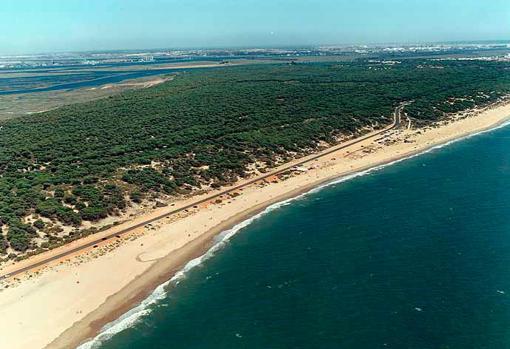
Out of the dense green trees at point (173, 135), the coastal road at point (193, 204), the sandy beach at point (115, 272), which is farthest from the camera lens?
the dense green trees at point (173, 135)

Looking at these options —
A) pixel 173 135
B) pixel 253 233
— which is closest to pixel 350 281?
pixel 253 233

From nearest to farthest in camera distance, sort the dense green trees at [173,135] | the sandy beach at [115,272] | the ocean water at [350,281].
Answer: the ocean water at [350,281]
the sandy beach at [115,272]
the dense green trees at [173,135]

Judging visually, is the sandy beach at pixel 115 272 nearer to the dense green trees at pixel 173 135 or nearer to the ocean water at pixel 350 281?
the ocean water at pixel 350 281

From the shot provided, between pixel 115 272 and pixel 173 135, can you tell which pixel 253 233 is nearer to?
pixel 115 272

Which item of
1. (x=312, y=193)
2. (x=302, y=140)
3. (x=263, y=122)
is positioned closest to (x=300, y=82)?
(x=263, y=122)

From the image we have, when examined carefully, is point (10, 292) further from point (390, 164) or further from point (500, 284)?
point (390, 164)

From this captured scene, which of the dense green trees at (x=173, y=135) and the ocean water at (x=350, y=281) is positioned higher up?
the dense green trees at (x=173, y=135)
